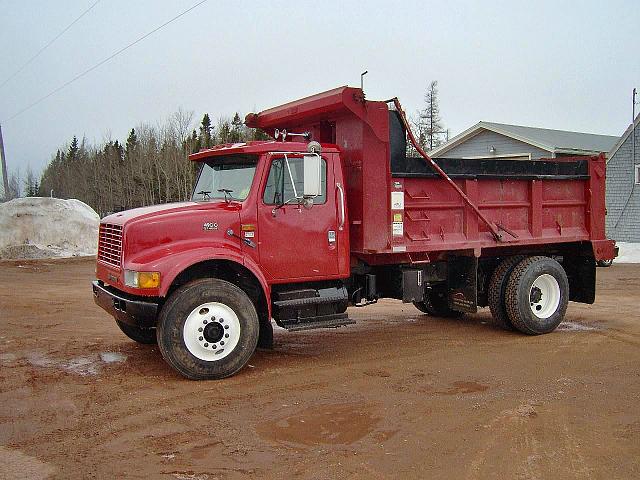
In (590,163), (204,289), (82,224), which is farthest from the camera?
(82,224)

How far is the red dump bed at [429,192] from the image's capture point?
774cm

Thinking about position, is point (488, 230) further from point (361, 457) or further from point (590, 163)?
Result: point (361, 457)

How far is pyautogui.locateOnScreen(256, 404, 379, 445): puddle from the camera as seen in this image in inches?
202

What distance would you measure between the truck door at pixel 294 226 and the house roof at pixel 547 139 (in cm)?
1847

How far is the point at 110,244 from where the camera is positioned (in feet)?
24.3

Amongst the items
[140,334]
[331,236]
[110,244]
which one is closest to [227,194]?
[331,236]

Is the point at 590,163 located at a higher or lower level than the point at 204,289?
higher

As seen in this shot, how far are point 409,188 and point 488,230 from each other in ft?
4.75

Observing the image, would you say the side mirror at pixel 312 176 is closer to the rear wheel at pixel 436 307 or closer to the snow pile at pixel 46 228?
the rear wheel at pixel 436 307

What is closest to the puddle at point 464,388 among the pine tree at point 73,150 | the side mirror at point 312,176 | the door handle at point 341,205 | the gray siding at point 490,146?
the door handle at point 341,205

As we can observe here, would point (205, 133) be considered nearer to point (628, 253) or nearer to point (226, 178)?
point (628, 253)

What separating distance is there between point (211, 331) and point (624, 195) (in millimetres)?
20370

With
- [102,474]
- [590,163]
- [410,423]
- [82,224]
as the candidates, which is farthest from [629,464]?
[82,224]

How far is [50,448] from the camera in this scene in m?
4.92
